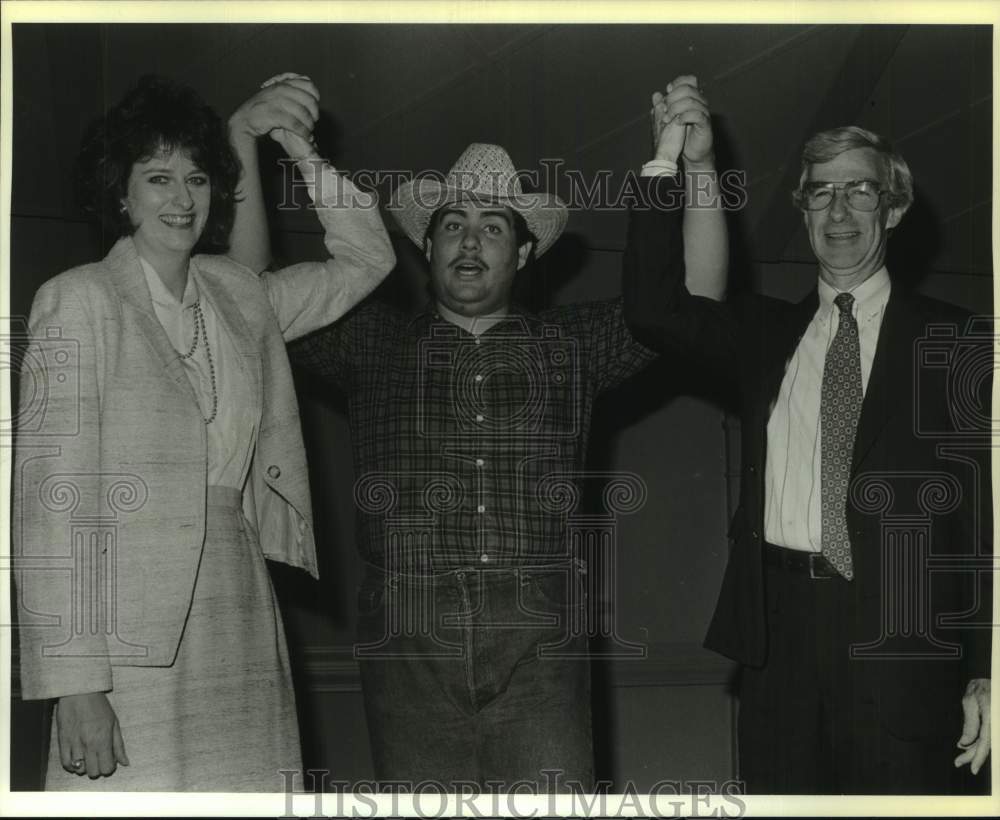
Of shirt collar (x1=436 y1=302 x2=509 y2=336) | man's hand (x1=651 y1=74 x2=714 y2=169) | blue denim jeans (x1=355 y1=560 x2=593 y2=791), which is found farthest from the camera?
shirt collar (x1=436 y1=302 x2=509 y2=336)

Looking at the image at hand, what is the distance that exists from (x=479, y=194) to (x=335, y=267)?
0.35m

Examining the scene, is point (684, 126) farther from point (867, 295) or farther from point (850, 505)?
point (850, 505)

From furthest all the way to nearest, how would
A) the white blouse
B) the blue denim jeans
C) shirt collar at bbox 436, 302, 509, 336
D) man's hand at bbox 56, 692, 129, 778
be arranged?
shirt collar at bbox 436, 302, 509, 336 → the blue denim jeans → the white blouse → man's hand at bbox 56, 692, 129, 778

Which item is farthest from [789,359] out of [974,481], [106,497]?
[106,497]

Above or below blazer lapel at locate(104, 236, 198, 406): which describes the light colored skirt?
below

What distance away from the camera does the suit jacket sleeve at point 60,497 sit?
3078 millimetres

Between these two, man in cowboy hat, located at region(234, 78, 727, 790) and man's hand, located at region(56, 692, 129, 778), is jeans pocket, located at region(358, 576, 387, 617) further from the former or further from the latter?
man's hand, located at region(56, 692, 129, 778)

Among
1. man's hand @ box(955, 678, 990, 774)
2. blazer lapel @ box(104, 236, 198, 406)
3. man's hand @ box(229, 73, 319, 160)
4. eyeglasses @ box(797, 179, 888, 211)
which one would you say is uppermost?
man's hand @ box(229, 73, 319, 160)

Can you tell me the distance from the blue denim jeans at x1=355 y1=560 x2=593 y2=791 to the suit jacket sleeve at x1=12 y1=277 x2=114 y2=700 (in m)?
0.59

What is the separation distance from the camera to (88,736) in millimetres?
3010

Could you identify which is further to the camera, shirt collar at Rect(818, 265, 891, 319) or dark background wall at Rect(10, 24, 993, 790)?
dark background wall at Rect(10, 24, 993, 790)

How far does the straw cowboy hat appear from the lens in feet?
11.8

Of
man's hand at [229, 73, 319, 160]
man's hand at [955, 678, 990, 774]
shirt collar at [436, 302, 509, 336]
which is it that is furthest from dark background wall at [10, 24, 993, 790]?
man's hand at [955, 678, 990, 774]

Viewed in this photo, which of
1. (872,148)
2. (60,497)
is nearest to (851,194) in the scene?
(872,148)
